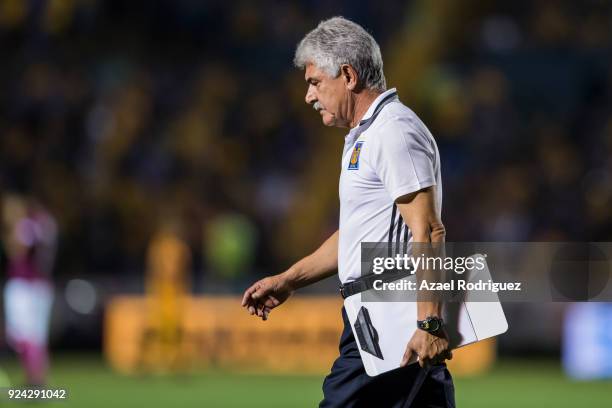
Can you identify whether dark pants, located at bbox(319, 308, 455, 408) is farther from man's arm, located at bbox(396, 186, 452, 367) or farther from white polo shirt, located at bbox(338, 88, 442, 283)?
white polo shirt, located at bbox(338, 88, 442, 283)

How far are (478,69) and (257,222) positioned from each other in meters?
5.33

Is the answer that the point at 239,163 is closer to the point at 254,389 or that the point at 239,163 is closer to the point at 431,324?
the point at 254,389

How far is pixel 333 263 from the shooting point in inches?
217

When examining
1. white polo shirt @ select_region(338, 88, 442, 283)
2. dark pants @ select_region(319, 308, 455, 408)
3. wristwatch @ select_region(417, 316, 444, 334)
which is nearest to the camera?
wristwatch @ select_region(417, 316, 444, 334)

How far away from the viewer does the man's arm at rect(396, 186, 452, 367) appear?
4.70 m

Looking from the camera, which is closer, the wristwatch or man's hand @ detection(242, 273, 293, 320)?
the wristwatch

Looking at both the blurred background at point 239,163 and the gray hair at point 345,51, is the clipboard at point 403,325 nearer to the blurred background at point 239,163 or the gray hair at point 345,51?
the gray hair at point 345,51

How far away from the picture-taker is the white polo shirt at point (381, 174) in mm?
4777

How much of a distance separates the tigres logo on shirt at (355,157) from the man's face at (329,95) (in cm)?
23

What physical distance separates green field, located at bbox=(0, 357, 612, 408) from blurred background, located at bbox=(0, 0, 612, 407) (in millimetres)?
126

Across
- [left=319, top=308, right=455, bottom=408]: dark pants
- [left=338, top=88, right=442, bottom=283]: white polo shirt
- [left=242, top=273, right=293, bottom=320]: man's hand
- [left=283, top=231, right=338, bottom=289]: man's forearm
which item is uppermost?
[left=338, top=88, right=442, bottom=283]: white polo shirt

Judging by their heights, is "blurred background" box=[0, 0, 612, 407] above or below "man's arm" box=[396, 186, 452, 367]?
above

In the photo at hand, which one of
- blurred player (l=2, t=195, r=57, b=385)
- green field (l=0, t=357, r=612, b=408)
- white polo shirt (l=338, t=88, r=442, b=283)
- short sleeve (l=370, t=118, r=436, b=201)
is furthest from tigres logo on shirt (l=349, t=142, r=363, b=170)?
blurred player (l=2, t=195, r=57, b=385)

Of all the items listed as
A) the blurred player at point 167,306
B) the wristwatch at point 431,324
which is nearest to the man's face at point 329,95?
the wristwatch at point 431,324
